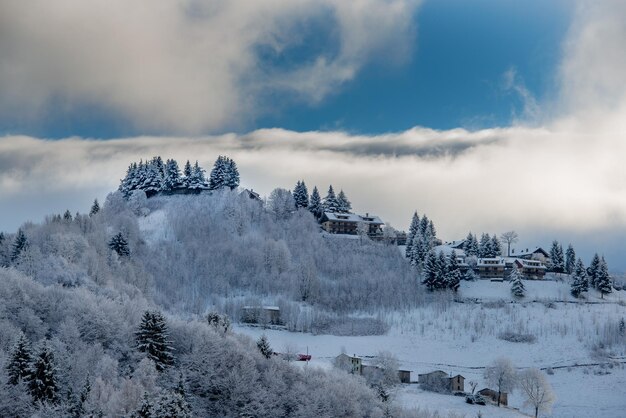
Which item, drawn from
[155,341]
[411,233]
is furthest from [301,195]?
[155,341]

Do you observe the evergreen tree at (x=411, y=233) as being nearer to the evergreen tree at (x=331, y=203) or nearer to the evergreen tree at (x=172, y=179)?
the evergreen tree at (x=331, y=203)

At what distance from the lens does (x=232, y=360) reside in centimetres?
6269

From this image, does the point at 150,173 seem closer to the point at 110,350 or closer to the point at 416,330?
the point at 416,330

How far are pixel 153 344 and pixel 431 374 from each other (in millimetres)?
34631

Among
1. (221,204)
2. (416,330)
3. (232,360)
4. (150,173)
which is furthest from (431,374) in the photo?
(150,173)

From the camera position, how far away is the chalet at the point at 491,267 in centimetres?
13000

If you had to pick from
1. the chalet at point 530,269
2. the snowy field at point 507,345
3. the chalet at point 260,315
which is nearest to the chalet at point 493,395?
the snowy field at point 507,345

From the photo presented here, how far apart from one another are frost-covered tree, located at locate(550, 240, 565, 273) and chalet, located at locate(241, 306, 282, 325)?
207 ft

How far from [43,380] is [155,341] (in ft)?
40.4

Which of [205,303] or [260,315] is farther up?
[205,303]

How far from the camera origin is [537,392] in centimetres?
7362

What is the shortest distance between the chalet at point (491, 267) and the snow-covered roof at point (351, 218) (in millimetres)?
27813

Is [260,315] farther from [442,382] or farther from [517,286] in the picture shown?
[517,286]

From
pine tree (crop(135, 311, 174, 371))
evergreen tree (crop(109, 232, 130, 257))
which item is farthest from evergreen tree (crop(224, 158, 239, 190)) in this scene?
pine tree (crop(135, 311, 174, 371))
